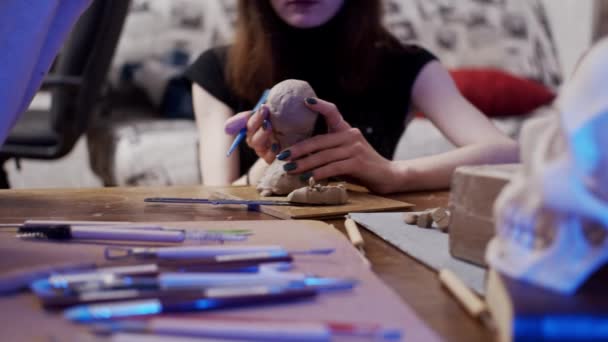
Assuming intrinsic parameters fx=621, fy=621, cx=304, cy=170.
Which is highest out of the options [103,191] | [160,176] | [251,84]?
[251,84]

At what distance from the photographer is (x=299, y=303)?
1.18ft

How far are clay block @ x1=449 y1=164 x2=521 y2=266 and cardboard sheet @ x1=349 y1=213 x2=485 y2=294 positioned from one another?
0.04 feet

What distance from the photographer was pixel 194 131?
77.7 inches

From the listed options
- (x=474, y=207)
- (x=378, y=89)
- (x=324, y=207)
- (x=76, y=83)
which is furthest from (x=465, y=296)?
(x=76, y=83)

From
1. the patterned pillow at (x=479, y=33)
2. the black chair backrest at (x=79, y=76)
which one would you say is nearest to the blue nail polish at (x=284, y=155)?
the black chair backrest at (x=79, y=76)

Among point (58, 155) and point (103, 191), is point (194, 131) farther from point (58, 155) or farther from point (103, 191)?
point (103, 191)

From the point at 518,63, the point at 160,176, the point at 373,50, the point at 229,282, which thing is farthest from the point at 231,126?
the point at 518,63

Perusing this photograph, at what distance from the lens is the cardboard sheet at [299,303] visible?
12.7 inches

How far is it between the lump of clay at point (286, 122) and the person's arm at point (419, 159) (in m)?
0.01

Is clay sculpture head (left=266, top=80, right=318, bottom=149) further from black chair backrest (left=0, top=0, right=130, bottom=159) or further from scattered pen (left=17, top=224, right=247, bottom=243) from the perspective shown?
black chair backrest (left=0, top=0, right=130, bottom=159)

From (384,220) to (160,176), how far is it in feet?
4.37

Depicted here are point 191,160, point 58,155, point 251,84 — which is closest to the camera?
point 251,84

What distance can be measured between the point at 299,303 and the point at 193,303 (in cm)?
6

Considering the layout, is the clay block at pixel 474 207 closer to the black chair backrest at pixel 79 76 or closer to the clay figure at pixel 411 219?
the clay figure at pixel 411 219
